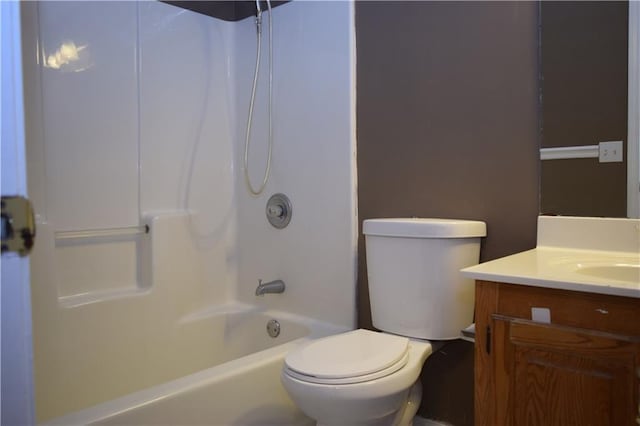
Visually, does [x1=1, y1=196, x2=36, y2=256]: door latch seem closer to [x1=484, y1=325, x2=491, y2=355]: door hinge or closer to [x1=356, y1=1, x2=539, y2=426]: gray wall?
[x1=484, y1=325, x2=491, y2=355]: door hinge

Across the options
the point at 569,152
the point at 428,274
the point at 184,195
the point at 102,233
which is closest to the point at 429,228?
the point at 428,274

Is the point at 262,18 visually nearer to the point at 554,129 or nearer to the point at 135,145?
the point at 135,145

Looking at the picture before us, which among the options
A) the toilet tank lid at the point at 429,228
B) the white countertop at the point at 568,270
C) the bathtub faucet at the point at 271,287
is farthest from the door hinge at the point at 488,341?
the bathtub faucet at the point at 271,287

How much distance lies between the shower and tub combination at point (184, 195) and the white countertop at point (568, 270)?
80 cm

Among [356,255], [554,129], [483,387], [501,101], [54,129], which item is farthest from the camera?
[356,255]

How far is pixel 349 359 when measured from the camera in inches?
54.9

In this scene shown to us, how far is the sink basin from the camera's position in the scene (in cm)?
127

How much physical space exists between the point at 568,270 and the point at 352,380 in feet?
2.09

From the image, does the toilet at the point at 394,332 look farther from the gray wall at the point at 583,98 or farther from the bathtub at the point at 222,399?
the gray wall at the point at 583,98

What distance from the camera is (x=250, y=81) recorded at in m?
2.35

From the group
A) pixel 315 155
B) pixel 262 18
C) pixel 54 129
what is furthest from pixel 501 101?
pixel 54 129

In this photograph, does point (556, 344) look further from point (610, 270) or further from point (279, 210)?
point (279, 210)

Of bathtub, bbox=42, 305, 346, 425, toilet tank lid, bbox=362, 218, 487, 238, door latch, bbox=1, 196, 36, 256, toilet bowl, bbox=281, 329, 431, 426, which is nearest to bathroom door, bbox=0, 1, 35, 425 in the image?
door latch, bbox=1, 196, 36, 256

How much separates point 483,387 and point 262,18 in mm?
1882
